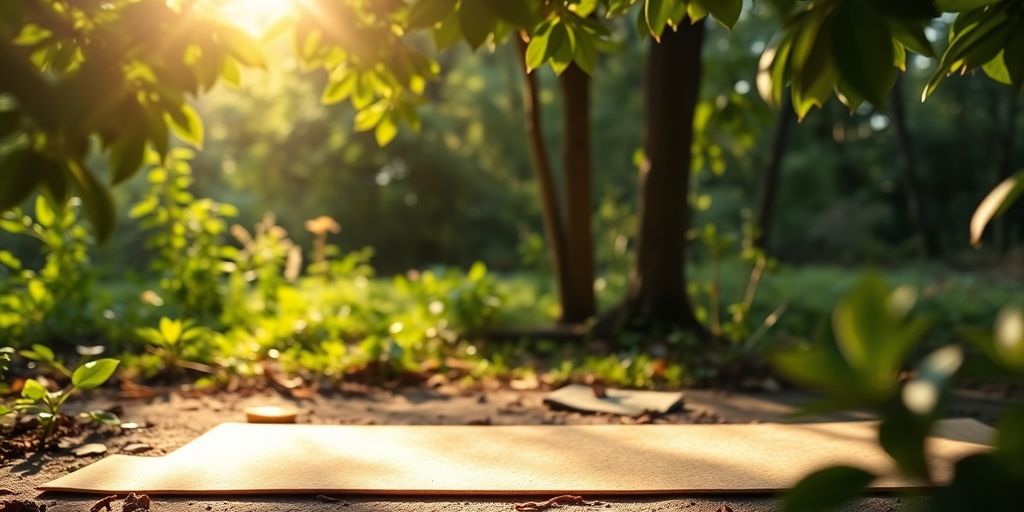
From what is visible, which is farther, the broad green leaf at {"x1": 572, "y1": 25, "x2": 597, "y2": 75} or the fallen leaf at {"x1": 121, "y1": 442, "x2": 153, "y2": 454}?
the fallen leaf at {"x1": 121, "y1": 442, "x2": 153, "y2": 454}

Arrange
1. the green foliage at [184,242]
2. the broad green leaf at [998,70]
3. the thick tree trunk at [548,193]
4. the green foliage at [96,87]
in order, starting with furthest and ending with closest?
the thick tree trunk at [548,193]
the green foliage at [184,242]
the broad green leaf at [998,70]
the green foliage at [96,87]

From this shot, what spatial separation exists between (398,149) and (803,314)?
12460mm

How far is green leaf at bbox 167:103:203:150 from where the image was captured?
1.81 meters

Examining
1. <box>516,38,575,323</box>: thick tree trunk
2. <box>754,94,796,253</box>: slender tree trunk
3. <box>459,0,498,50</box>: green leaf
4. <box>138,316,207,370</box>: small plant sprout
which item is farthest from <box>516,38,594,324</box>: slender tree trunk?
<box>459,0,498,50</box>: green leaf

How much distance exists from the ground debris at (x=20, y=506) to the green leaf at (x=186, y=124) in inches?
43.4

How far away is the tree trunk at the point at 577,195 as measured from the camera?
6.38 metres

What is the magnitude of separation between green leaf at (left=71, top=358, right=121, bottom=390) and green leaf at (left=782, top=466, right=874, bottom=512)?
8.39 ft

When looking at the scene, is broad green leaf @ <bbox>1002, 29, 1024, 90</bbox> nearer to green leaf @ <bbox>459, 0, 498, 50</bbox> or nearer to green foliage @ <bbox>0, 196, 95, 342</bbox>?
green leaf @ <bbox>459, 0, 498, 50</bbox>

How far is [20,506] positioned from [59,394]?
0.80 metres

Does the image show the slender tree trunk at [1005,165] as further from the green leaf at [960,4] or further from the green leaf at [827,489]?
the green leaf at [827,489]

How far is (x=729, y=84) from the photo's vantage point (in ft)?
23.1

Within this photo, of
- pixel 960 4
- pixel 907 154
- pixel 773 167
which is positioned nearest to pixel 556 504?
pixel 960 4

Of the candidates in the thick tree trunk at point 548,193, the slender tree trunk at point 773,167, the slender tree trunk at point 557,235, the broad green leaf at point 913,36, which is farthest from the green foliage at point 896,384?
the slender tree trunk at point 773,167

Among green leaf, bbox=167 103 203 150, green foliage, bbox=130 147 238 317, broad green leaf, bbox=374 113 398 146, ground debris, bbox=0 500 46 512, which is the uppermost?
green foliage, bbox=130 147 238 317
